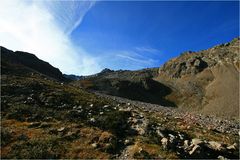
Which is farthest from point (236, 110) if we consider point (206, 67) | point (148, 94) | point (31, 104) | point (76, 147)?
point (76, 147)

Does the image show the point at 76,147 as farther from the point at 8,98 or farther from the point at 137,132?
the point at 8,98

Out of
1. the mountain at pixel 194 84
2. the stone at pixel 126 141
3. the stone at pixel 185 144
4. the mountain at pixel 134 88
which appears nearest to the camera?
the stone at pixel 185 144

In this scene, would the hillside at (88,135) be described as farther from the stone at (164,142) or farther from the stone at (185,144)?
the stone at (185,144)

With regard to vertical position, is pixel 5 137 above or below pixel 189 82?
below

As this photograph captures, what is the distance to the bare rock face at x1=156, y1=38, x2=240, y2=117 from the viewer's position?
10489 cm

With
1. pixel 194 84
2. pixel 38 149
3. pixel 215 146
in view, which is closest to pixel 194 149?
pixel 215 146

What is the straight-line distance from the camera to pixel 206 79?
449 ft

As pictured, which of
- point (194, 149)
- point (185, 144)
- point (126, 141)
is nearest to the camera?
point (194, 149)

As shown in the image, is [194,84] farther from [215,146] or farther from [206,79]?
[215,146]

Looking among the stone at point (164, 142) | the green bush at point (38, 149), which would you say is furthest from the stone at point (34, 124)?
the stone at point (164, 142)

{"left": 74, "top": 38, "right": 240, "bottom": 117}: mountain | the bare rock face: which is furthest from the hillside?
{"left": 74, "top": 38, "right": 240, "bottom": 117}: mountain

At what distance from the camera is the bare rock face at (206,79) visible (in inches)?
4129

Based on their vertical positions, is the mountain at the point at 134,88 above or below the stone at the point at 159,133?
above

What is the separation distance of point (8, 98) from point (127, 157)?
888 inches
